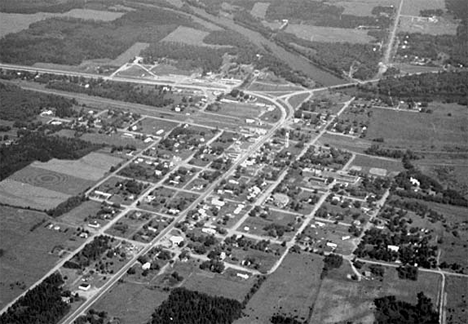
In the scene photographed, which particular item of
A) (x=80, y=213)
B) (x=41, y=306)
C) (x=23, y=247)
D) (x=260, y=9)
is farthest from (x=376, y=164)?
(x=260, y=9)

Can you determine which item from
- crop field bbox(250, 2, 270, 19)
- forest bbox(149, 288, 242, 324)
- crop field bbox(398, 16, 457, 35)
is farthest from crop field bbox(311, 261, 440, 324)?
crop field bbox(250, 2, 270, 19)

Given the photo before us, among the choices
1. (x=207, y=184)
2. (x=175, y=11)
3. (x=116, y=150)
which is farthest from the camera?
(x=175, y=11)

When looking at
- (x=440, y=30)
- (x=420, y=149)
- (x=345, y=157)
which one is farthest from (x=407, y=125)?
(x=440, y=30)

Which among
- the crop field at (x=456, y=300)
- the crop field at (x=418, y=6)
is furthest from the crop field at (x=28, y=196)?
the crop field at (x=418, y=6)

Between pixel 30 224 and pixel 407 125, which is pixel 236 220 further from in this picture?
pixel 407 125

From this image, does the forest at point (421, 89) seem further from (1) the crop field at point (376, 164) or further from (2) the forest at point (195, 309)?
(2) the forest at point (195, 309)

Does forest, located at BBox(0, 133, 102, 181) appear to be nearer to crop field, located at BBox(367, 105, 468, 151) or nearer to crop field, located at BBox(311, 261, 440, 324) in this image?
crop field, located at BBox(367, 105, 468, 151)

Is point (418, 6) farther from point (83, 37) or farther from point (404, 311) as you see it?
point (404, 311)
